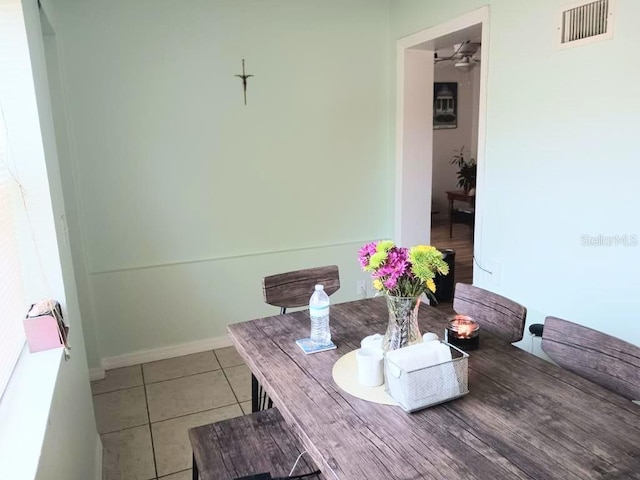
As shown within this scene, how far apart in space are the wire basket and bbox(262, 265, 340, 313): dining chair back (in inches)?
38.6

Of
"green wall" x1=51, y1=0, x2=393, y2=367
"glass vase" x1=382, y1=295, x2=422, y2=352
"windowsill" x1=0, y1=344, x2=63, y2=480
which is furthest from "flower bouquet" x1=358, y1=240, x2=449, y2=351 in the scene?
"green wall" x1=51, y1=0, x2=393, y2=367

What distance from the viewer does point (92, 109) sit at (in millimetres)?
2975

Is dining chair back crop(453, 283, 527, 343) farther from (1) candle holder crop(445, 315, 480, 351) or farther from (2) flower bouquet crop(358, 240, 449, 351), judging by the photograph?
(2) flower bouquet crop(358, 240, 449, 351)

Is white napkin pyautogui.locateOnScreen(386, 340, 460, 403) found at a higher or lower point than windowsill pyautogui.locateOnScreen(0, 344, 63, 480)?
higher

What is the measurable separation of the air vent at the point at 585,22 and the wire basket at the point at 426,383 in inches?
64.5

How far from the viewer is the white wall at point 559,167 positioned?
2.09 metres

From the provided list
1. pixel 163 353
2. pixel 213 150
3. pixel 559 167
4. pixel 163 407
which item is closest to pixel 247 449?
pixel 163 407

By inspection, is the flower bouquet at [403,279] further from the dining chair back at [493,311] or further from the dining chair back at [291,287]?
the dining chair back at [291,287]

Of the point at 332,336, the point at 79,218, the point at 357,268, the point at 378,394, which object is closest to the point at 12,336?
the point at 332,336

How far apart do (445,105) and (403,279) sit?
23.5 ft

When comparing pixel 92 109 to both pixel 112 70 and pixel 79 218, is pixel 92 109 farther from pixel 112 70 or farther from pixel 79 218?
pixel 79 218

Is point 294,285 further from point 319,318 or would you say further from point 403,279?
point 403,279

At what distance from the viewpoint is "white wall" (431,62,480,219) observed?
315 inches

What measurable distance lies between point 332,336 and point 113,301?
6.43 feet
